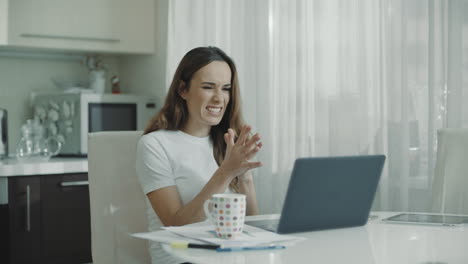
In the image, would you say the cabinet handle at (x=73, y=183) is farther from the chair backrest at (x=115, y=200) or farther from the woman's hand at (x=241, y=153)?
the woman's hand at (x=241, y=153)

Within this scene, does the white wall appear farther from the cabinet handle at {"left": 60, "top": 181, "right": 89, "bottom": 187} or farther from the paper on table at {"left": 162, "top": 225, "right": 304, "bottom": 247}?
the paper on table at {"left": 162, "top": 225, "right": 304, "bottom": 247}

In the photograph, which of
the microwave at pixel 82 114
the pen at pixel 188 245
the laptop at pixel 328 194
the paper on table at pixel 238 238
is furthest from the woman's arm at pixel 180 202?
the microwave at pixel 82 114

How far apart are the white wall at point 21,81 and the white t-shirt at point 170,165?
2.03 meters

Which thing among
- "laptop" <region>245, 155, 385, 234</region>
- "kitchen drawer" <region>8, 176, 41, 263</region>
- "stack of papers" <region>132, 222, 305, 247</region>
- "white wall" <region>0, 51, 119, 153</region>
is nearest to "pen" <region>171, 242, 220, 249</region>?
"stack of papers" <region>132, 222, 305, 247</region>

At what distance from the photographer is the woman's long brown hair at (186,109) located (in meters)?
1.98

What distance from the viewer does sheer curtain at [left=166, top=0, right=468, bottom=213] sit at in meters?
2.36

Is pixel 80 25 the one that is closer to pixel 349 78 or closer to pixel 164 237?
pixel 349 78

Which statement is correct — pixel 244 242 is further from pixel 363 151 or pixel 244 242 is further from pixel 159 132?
pixel 363 151

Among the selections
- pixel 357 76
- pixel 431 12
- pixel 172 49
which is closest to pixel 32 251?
pixel 172 49

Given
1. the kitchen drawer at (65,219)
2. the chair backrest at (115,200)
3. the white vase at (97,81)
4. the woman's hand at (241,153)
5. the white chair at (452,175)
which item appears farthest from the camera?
the white vase at (97,81)

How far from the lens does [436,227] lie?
1.57 meters

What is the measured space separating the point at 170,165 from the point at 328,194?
595mm

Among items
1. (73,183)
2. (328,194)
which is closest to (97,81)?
(73,183)

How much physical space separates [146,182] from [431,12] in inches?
49.3
